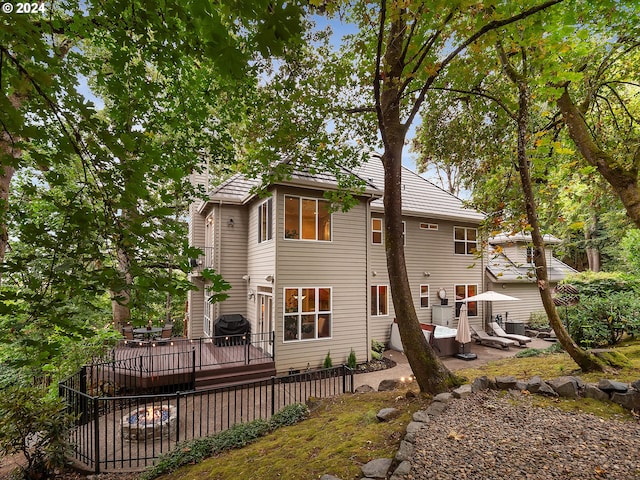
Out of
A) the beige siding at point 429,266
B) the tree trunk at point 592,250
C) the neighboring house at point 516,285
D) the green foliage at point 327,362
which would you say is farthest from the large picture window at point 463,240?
the tree trunk at point 592,250

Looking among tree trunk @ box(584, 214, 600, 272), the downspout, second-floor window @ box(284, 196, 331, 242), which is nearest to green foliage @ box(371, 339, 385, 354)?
the downspout

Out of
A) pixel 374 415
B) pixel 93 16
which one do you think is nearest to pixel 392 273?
pixel 374 415

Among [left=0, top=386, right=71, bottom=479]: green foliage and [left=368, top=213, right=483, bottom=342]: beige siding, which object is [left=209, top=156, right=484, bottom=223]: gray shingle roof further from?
[left=0, top=386, right=71, bottom=479]: green foliage

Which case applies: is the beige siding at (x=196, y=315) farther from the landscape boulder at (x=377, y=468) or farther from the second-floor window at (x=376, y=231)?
the landscape boulder at (x=377, y=468)

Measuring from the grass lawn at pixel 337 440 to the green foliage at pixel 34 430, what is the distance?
2137 mm

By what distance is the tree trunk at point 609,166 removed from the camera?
496 cm

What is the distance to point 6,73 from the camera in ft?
8.78

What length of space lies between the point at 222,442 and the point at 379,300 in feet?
29.2

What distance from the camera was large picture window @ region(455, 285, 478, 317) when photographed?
1472 cm

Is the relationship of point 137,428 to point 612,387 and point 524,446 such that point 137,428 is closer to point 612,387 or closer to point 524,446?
point 524,446

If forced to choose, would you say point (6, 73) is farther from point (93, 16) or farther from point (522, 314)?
point (522, 314)

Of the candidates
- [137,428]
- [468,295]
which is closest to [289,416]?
[137,428]

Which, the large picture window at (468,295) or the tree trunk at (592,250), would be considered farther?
the tree trunk at (592,250)

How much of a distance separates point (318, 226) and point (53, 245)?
823 centimetres
